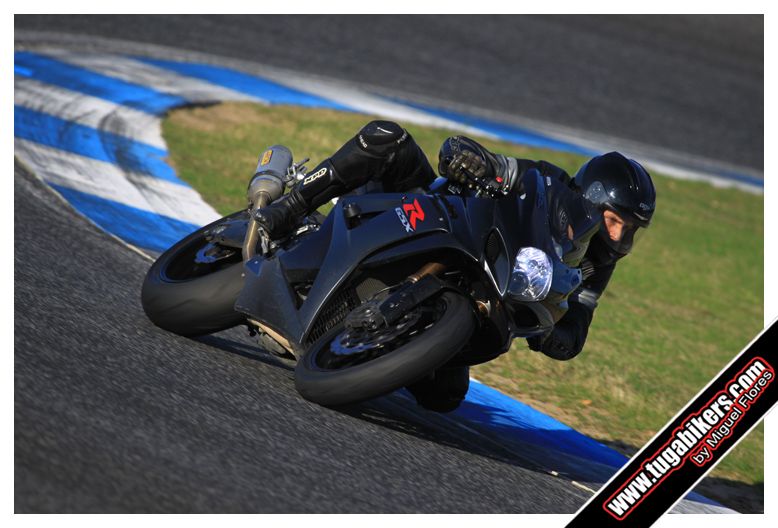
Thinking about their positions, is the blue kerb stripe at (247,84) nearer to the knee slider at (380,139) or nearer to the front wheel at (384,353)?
the knee slider at (380,139)

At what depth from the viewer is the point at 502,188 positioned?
4.40 meters

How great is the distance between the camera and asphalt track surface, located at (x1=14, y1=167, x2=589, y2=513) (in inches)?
123

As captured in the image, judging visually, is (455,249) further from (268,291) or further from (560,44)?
(560,44)

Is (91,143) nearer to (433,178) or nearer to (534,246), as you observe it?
(433,178)

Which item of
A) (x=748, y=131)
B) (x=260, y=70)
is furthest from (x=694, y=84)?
(x=260, y=70)

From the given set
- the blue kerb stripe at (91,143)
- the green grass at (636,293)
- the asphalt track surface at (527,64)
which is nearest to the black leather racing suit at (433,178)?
the green grass at (636,293)

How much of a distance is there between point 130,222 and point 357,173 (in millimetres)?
2691

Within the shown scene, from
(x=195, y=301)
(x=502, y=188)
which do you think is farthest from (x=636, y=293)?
(x=195, y=301)

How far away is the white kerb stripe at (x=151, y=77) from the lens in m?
10.9

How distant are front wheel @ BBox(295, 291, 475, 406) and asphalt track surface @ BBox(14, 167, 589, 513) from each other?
0.16 metres

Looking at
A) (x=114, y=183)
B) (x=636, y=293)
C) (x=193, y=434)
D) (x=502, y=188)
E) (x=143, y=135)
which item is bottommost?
(x=143, y=135)

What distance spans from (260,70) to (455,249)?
9111 millimetres

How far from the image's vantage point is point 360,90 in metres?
13.3

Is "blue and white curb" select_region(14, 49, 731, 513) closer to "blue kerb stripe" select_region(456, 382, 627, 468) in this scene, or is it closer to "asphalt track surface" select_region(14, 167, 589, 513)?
"blue kerb stripe" select_region(456, 382, 627, 468)
